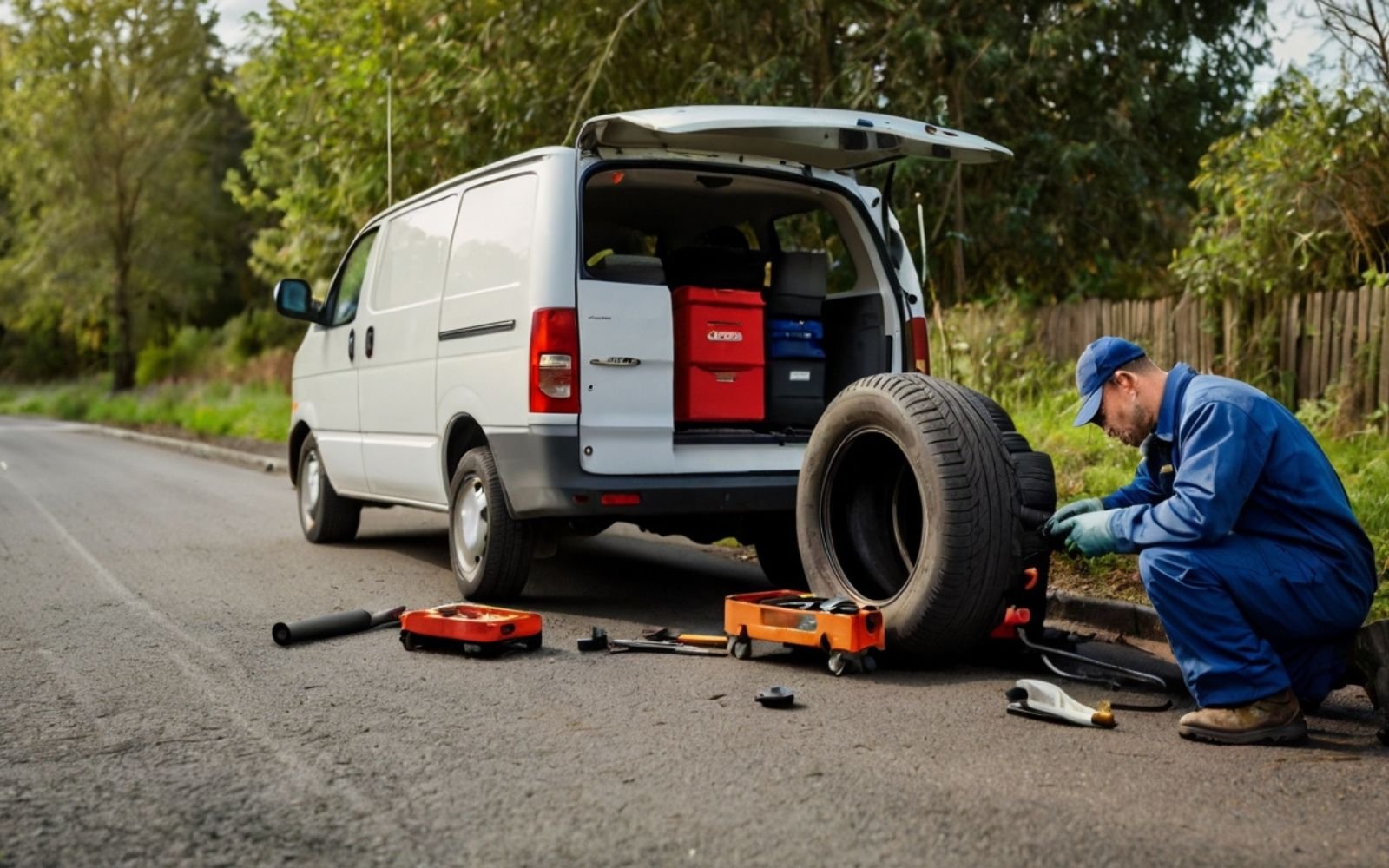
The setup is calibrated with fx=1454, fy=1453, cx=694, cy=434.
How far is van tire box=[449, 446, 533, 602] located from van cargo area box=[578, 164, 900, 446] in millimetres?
745

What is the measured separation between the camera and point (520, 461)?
21.6 feet

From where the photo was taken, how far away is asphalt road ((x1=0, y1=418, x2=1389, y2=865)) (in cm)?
349

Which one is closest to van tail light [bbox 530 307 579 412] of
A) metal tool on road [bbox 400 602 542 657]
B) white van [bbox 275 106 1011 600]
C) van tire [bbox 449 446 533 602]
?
white van [bbox 275 106 1011 600]

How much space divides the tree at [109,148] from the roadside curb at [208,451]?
13.4 m

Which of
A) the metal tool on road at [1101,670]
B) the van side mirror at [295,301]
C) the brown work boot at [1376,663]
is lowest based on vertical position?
the metal tool on road at [1101,670]

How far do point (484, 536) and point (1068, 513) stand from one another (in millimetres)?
2988

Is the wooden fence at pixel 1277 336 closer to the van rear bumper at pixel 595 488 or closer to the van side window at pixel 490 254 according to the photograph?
the van rear bumper at pixel 595 488

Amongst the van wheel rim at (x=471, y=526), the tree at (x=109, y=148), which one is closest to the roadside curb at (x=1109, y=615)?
the van wheel rim at (x=471, y=526)

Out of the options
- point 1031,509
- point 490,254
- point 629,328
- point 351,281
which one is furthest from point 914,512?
point 351,281

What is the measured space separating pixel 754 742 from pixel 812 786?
0.52 m

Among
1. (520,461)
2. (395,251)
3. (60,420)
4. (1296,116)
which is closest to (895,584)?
(520,461)

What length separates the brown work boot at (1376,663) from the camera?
4.48m

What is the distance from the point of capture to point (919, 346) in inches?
291

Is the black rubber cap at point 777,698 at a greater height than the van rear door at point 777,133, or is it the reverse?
the van rear door at point 777,133
